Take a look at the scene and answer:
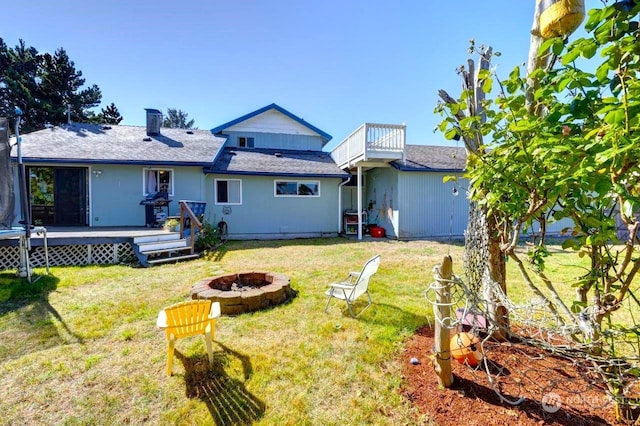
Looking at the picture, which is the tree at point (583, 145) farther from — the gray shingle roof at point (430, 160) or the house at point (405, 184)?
the house at point (405, 184)

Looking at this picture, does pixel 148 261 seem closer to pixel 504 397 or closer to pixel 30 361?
pixel 30 361

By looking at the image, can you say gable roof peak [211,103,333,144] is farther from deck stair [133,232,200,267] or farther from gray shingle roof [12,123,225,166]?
deck stair [133,232,200,267]

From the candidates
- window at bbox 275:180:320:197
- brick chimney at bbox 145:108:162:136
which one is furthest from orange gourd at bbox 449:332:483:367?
brick chimney at bbox 145:108:162:136

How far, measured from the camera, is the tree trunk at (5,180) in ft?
17.2

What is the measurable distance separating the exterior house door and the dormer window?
6.67 meters

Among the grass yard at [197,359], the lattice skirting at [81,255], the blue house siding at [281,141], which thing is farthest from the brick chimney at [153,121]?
the grass yard at [197,359]

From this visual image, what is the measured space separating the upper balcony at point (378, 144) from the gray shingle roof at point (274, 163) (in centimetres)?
143

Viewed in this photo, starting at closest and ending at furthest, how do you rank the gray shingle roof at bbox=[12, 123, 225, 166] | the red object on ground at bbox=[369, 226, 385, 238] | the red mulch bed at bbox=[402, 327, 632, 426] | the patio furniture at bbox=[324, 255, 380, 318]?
the red mulch bed at bbox=[402, 327, 632, 426] < the patio furniture at bbox=[324, 255, 380, 318] < the gray shingle roof at bbox=[12, 123, 225, 166] < the red object on ground at bbox=[369, 226, 385, 238]

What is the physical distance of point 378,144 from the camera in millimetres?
11289

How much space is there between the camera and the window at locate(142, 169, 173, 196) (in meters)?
11.0

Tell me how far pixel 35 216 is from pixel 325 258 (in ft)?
36.4

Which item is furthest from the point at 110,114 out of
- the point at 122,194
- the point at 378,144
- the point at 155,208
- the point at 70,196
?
the point at 378,144

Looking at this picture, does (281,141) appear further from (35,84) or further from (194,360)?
(35,84)

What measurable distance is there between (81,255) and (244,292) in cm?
581
